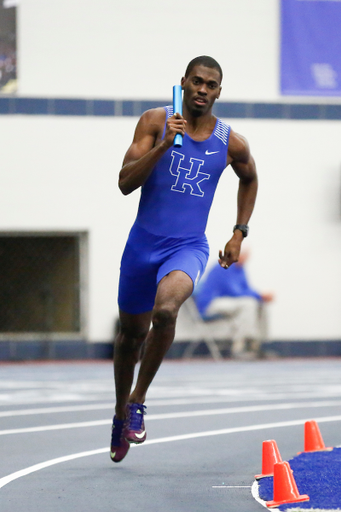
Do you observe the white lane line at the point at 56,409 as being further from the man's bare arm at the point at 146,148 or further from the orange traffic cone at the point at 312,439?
the man's bare arm at the point at 146,148

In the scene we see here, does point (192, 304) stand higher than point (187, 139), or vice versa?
point (187, 139)

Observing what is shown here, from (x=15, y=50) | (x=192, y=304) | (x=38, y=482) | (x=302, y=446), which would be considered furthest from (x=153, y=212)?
(x=15, y=50)

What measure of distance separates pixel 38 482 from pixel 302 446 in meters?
2.54

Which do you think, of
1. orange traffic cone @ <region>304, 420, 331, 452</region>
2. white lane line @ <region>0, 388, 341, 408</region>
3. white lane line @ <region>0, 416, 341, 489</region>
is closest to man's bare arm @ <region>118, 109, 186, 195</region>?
white lane line @ <region>0, 416, 341, 489</region>

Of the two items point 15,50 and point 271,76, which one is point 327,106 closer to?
point 271,76

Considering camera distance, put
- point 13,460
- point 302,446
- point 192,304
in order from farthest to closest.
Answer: point 192,304, point 302,446, point 13,460

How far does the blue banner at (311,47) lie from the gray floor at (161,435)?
5.99 m

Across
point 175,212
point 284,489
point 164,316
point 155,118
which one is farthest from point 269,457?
point 155,118

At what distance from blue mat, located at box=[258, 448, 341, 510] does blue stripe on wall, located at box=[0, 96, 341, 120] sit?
11.1 metres

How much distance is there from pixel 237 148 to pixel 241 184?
38cm

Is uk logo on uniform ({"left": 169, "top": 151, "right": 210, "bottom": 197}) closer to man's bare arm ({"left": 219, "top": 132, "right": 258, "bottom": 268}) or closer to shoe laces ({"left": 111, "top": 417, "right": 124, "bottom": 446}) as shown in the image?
man's bare arm ({"left": 219, "top": 132, "right": 258, "bottom": 268})

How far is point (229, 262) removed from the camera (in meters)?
5.96

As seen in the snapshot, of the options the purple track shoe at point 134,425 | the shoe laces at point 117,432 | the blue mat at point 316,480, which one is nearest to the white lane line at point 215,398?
the blue mat at point 316,480

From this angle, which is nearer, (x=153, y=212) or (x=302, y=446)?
(x=153, y=212)
